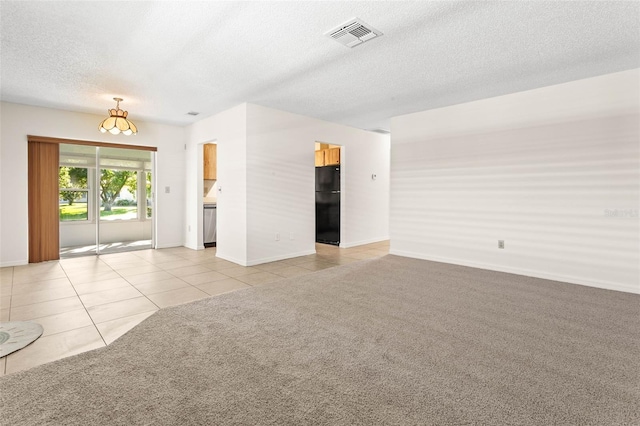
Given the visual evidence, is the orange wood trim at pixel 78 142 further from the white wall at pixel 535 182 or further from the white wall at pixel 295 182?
the white wall at pixel 535 182

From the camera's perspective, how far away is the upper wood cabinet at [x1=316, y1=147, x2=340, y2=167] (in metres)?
6.76

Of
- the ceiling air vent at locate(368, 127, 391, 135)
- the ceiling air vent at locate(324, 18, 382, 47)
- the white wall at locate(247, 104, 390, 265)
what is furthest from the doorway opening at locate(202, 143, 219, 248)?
the ceiling air vent at locate(324, 18, 382, 47)

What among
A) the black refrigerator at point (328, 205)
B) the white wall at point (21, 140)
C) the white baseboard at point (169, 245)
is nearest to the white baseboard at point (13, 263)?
the white wall at point (21, 140)

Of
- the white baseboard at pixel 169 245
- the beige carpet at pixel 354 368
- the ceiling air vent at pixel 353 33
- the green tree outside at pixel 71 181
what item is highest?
the ceiling air vent at pixel 353 33

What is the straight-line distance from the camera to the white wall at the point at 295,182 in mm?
5008

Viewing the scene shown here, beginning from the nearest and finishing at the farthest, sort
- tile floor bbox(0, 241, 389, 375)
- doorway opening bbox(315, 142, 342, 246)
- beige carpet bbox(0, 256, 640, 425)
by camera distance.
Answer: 1. beige carpet bbox(0, 256, 640, 425)
2. tile floor bbox(0, 241, 389, 375)
3. doorway opening bbox(315, 142, 342, 246)

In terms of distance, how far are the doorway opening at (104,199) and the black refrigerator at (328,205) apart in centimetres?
359

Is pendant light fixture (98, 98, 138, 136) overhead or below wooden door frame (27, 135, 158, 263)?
overhead

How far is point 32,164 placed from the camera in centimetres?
505

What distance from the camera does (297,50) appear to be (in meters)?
3.12

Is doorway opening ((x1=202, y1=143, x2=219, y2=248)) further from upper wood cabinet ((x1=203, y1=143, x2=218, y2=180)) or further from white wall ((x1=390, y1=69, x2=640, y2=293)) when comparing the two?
white wall ((x1=390, y1=69, x2=640, y2=293))

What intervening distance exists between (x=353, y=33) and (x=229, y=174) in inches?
128

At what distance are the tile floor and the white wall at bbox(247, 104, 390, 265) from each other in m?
0.47

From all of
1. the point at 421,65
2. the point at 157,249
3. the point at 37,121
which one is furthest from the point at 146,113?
the point at 421,65
